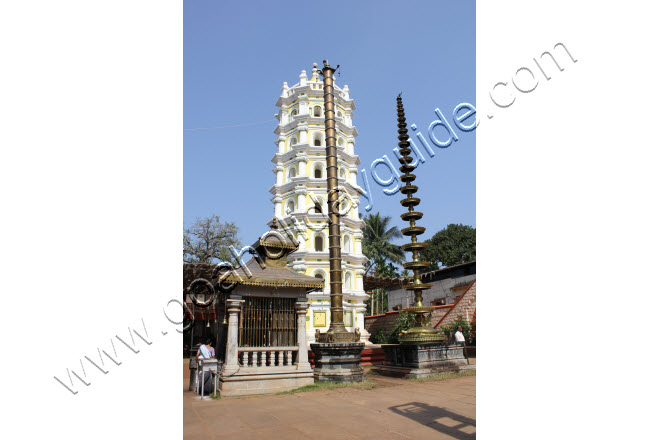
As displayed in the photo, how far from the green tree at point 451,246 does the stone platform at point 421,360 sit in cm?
3312

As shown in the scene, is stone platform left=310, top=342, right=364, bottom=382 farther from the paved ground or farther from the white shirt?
the white shirt

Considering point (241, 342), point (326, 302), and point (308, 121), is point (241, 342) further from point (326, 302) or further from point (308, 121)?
point (308, 121)

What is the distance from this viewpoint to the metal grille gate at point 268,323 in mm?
8734

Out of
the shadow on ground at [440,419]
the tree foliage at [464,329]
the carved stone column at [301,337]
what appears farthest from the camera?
the tree foliage at [464,329]

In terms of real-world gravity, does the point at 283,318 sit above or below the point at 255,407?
above

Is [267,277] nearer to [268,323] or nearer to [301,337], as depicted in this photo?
[268,323]

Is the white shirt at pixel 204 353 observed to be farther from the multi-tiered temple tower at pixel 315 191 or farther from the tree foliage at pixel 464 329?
the multi-tiered temple tower at pixel 315 191

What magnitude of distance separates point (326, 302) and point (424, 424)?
17560 mm

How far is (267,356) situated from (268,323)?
Result: 762 millimetres

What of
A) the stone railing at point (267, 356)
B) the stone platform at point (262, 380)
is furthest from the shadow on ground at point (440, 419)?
the stone railing at point (267, 356)

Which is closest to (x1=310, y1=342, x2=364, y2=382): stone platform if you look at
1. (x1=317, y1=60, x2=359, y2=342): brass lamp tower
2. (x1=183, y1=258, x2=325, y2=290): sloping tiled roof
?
(x1=317, y1=60, x2=359, y2=342): brass lamp tower

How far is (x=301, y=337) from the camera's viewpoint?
9.10 metres

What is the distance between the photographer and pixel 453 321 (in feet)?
59.4

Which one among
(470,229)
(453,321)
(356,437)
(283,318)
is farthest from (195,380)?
(470,229)
